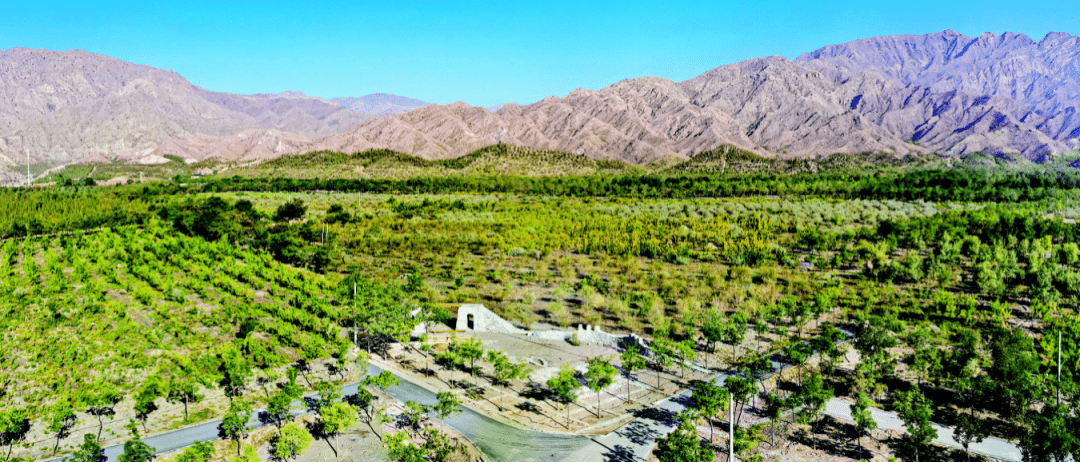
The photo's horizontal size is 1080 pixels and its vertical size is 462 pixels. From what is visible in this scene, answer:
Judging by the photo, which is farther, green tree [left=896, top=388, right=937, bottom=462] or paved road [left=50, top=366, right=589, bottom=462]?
paved road [left=50, top=366, right=589, bottom=462]

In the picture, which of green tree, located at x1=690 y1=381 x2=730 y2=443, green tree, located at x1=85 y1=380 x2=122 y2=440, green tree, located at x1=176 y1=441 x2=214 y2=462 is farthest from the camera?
green tree, located at x1=85 y1=380 x2=122 y2=440

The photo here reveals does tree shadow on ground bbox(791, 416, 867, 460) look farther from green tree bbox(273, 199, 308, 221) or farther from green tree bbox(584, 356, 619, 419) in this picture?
green tree bbox(273, 199, 308, 221)

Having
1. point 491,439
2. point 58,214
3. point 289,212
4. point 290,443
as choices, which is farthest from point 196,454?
point 58,214

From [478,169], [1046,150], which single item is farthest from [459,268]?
[1046,150]

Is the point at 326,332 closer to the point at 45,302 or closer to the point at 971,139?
the point at 45,302

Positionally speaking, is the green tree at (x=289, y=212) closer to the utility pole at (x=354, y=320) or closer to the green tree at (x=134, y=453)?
the utility pole at (x=354, y=320)

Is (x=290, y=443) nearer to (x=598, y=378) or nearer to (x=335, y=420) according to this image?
(x=335, y=420)

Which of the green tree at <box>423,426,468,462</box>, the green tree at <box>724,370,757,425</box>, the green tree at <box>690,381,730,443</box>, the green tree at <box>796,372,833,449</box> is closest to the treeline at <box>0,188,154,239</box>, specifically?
the green tree at <box>423,426,468,462</box>
